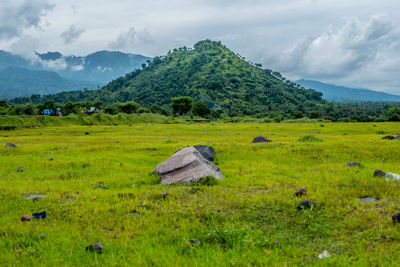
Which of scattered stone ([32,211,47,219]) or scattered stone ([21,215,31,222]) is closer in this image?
scattered stone ([21,215,31,222])

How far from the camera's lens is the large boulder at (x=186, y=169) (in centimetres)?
1238

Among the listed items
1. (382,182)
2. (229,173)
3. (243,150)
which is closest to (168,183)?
(229,173)

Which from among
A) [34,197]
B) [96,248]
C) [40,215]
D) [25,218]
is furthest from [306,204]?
[34,197]

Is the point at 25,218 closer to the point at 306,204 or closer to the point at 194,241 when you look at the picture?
the point at 194,241

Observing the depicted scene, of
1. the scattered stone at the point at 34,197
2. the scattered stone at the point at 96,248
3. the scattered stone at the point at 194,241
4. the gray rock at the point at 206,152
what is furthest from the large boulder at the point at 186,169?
the scattered stone at the point at 96,248

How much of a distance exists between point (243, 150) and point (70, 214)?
15233mm

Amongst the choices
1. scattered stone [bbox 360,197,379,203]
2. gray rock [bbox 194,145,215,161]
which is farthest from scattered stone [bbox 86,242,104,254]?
gray rock [bbox 194,145,215,161]

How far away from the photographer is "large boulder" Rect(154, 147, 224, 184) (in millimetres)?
12383

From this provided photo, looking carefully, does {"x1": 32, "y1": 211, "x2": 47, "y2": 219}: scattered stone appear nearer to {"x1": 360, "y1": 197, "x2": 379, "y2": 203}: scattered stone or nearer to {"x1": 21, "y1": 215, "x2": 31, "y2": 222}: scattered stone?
{"x1": 21, "y1": 215, "x2": 31, "y2": 222}: scattered stone

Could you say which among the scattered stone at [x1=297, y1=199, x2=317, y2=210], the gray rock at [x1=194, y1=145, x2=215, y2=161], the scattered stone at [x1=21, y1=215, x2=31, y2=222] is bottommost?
the scattered stone at [x1=21, y1=215, x2=31, y2=222]

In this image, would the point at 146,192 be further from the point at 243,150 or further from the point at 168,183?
the point at 243,150

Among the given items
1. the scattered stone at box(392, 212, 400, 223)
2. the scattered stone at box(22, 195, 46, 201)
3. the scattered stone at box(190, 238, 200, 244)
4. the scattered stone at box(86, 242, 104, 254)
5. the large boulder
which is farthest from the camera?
the large boulder

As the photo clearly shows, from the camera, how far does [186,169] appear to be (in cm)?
1306

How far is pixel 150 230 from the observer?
7.14 meters
